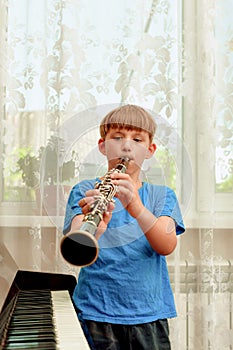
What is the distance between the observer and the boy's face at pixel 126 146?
0.93 metres

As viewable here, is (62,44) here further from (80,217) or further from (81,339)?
(81,339)

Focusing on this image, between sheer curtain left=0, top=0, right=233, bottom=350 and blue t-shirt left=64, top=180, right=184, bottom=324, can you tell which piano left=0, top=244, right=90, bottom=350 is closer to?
blue t-shirt left=64, top=180, right=184, bottom=324

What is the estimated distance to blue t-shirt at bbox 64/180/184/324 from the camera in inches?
40.1

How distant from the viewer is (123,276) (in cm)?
103

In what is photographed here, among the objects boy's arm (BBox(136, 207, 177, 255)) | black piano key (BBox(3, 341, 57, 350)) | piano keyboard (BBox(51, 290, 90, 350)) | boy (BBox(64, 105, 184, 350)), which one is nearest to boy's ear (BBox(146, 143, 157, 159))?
boy (BBox(64, 105, 184, 350))

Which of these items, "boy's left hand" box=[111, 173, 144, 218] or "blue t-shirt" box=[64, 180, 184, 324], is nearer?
"boy's left hand" box=[111, 173, 144, 218]

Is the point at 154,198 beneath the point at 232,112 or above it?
beneath

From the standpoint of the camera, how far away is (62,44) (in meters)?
1.70

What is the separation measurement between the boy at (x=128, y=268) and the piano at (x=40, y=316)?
2.6 inches

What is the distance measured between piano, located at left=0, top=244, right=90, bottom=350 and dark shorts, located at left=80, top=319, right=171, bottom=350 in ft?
0.27

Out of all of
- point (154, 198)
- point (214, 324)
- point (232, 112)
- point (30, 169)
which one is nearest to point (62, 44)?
point (30, 169)

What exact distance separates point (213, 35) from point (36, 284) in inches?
40.9

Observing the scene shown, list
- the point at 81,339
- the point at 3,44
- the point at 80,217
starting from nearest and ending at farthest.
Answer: the point at 81,339
the point at 80,217
the point at 3,44

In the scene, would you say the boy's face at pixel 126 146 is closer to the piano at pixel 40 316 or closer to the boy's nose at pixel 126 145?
the boy's nose at pixel 126 145
